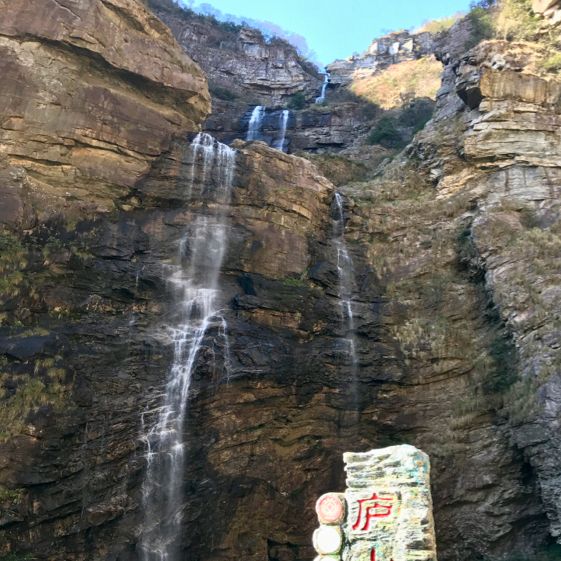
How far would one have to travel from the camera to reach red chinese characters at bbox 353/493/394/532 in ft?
25.8

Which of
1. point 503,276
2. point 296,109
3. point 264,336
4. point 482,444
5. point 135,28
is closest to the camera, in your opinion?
point 482,444

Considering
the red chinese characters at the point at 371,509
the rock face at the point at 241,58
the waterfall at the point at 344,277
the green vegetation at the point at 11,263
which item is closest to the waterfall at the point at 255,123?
the rock face at the point at 241,58

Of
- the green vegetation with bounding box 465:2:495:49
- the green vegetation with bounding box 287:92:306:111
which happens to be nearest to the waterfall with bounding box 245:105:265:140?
the green vegetation with bounding box 287:92:306:111

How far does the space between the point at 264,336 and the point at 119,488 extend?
5512mm

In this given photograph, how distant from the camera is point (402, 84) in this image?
1676 inches

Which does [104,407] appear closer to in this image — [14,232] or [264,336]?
[264,336]

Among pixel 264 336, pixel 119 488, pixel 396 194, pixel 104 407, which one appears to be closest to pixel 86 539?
pixel 119 488

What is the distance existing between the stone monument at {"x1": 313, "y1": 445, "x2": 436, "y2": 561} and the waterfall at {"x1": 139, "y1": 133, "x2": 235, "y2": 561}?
22.2 feet

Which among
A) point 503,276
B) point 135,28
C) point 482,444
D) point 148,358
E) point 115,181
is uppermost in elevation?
point 135,28

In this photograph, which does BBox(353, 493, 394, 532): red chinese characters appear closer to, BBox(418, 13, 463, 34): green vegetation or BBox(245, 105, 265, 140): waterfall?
BBox(245, 105, 265, 140): waterfall

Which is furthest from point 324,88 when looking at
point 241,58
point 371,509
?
point 371,509

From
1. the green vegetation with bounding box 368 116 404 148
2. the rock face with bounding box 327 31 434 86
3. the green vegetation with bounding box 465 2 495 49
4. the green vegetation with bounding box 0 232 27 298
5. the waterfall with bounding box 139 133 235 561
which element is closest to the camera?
the waterfall with bounding box 139 133 235 561

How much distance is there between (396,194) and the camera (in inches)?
941

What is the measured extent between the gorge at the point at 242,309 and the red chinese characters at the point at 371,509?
23.0ft
